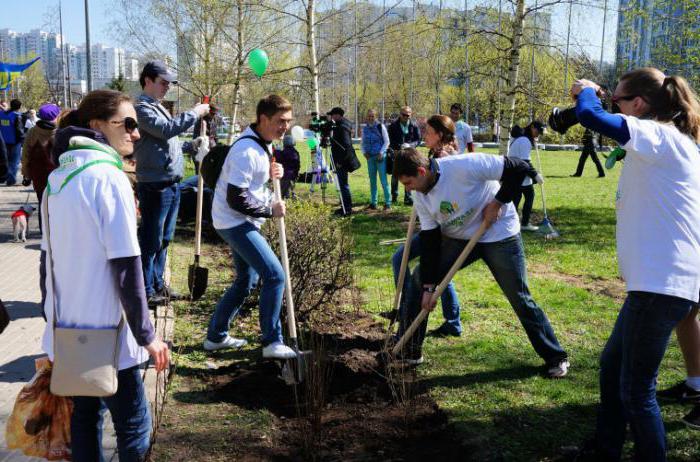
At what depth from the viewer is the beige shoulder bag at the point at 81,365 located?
239 cm

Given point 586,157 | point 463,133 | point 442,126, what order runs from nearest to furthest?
point 442,126
point 463,133
point 586,157

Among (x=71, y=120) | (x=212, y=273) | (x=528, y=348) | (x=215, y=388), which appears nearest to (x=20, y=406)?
(x=71, y=120)

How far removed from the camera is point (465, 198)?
14.7 ft

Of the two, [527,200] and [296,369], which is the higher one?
[527,200]

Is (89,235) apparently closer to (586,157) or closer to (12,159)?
(12,159)

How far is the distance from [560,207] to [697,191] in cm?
1126

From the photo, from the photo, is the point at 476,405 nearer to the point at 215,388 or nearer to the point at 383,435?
the point at 383,435

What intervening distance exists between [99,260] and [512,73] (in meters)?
9.80

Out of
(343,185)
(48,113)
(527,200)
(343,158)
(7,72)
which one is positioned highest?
(7,72)

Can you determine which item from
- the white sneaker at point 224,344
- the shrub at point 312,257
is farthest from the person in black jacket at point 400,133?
the white sneaker at point 224,344

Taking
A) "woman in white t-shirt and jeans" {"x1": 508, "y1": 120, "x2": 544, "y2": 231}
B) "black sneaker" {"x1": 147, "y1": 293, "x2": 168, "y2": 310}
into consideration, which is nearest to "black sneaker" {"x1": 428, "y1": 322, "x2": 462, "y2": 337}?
"black sneaker" {"x1": 147, "y1": 293, "x2": 168, "y2": 310}

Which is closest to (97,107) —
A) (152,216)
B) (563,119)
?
(563,119)

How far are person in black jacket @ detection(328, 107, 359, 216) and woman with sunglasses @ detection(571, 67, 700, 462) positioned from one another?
9.38 m

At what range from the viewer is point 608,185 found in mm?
18016
